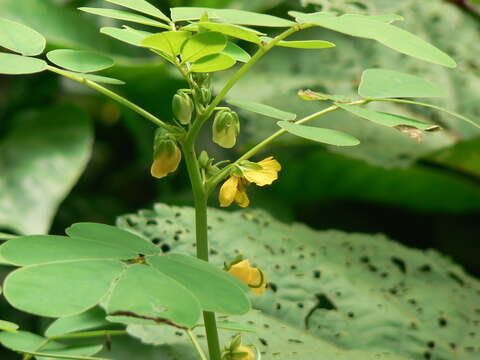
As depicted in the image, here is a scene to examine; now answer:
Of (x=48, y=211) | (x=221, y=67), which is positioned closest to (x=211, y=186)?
(x=221, y=67)

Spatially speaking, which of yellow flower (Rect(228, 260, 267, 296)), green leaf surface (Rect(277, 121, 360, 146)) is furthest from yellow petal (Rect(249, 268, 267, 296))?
green leaf surface (Rect(277, 121, 360, 146))

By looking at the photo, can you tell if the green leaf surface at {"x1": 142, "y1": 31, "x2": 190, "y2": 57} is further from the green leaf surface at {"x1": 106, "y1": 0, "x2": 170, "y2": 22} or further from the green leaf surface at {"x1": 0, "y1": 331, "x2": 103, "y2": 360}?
the green leaf surface at {"x1": 0, "y1": 331, "x2": 103, "y2": 360}

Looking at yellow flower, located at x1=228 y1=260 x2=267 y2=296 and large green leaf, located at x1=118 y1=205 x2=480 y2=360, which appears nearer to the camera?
yellow flower, located at x1=228 y1=260 x2=267 y2=296

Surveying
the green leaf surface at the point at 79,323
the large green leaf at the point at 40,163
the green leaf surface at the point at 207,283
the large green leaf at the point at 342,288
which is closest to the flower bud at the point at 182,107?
the green leaf surface at the point at 207,283

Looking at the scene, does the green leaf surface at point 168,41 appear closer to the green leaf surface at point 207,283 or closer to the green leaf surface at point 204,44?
the green leaf surface at point 204,44

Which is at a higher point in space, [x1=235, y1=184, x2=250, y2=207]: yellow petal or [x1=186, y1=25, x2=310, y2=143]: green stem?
[x1=186, y1=25, x2=310, y2=143]: green stem

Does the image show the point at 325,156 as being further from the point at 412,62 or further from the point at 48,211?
the point at 48,211

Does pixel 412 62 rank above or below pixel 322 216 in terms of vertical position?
above
